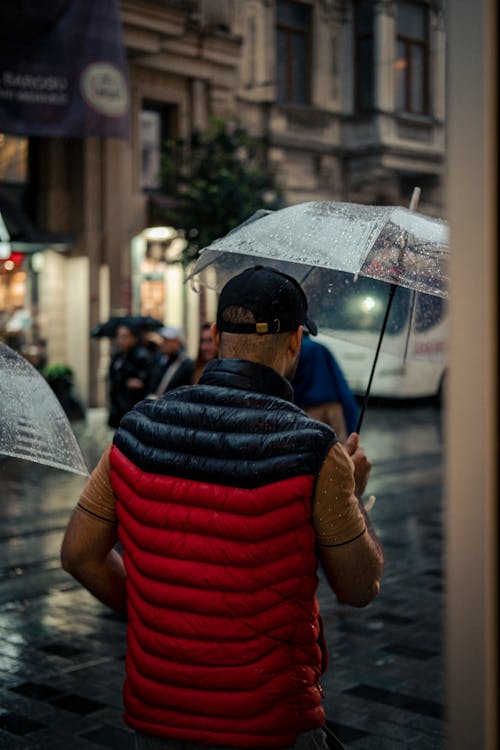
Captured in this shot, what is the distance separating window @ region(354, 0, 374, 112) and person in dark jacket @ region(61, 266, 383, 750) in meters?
25.5

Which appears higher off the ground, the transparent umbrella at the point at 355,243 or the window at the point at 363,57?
the window at the point at 363,57

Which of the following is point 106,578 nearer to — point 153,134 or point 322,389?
point 322,389

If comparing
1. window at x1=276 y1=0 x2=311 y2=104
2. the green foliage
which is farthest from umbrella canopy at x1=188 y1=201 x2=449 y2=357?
window at x1=276 y1=0 x2=311 y2=104

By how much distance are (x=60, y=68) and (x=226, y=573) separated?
16.8 meters

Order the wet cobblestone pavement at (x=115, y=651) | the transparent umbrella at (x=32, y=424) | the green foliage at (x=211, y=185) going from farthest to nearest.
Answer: the green foliage at (x=211, y=185) < the wet cobblestone pavement at (x=115, y=651) < the transparent umbrella at (x=32, y=424)

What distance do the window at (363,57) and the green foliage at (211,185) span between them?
5580 millimetres

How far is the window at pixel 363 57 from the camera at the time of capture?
1067 inches

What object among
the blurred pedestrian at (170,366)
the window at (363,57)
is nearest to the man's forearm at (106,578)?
the blurred pedestrian at (170,366)

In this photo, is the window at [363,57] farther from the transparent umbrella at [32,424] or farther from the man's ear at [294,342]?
the man's ear at [294,342]

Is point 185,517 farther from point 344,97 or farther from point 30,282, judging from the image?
point 344,97

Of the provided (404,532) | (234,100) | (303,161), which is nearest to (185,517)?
(404,532)

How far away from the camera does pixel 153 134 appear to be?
906 inches

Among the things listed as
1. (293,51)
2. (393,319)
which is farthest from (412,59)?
(393,319)

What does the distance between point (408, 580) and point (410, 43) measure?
2228cm
